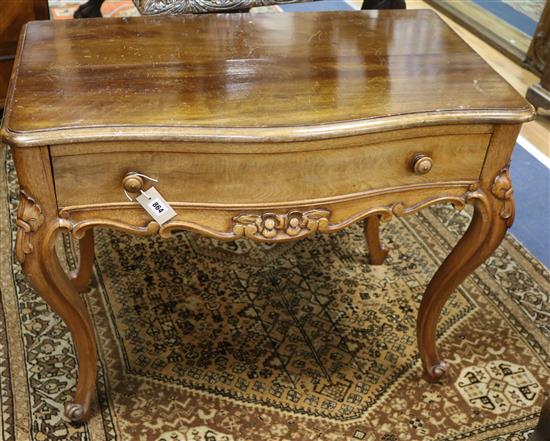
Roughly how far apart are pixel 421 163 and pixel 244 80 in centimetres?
34

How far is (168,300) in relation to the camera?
1.70m

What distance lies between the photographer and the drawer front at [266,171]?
3.45ft

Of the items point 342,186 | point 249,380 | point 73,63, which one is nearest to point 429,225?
point 249,380

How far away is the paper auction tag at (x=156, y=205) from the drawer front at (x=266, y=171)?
0.01 meters

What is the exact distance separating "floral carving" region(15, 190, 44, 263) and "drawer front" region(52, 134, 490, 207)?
0.04m

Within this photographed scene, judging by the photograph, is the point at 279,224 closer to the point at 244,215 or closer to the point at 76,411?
the point at 244,215

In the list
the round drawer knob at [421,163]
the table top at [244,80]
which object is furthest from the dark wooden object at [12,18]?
the round drawer knob at [421,163]

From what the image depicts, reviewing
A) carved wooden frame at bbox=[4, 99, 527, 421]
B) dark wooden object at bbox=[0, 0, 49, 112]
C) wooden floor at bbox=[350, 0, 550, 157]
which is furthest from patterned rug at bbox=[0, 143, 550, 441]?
wooden floor at bbox=[350, 0, 550, 157]

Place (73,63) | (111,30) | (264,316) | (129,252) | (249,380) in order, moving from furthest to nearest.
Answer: (129,252) → (264,316) → (249,380) → (111,30) → (73,63)

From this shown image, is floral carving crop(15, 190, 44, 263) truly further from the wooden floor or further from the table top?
the wooden floor

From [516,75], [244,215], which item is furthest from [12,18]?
[516,75]

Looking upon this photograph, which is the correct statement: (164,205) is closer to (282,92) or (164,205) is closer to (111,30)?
(282,92)

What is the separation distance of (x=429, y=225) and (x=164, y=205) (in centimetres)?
113

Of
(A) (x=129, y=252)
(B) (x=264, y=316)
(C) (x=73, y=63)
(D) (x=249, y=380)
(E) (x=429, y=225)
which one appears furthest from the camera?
(E) (x=429, y=225)
